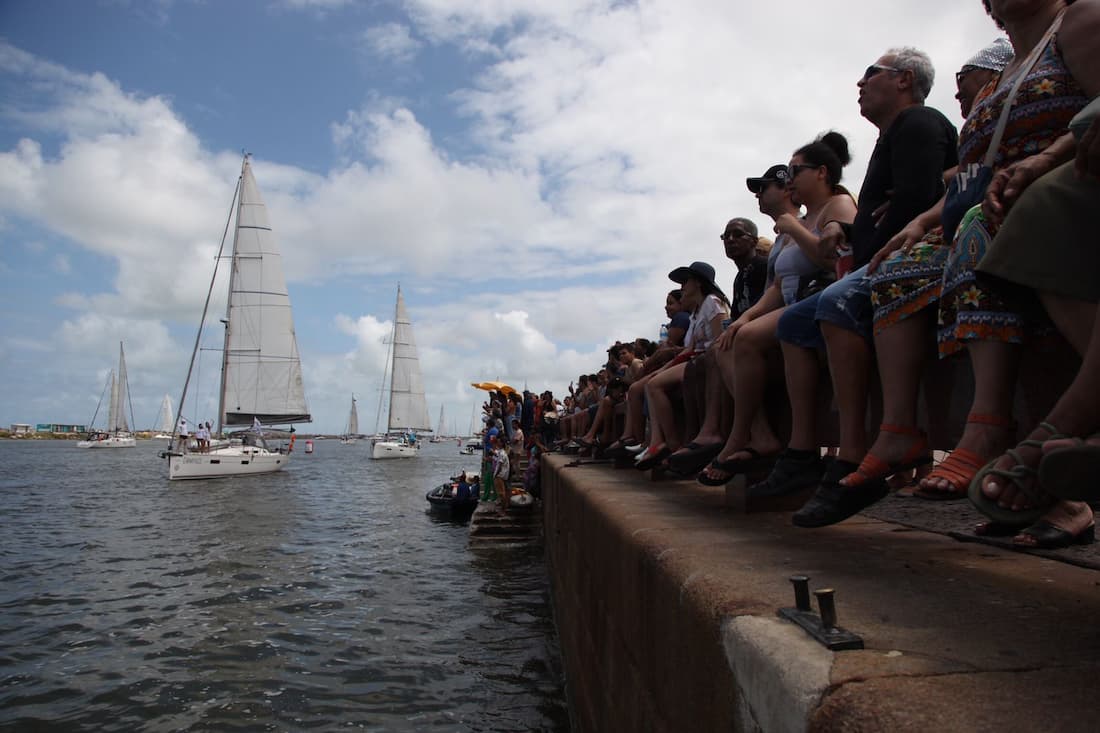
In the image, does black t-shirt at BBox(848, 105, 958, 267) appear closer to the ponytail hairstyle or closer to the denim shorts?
the denim shorts

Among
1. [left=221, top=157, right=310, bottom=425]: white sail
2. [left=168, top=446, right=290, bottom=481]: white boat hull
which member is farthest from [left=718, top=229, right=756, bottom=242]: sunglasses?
[left=221, top=157, right=310, bottom=425]: white sail

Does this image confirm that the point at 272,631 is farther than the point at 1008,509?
Yes

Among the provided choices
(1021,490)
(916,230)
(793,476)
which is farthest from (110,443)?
(1021,490)

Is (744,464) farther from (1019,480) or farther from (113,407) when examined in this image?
(113,407)

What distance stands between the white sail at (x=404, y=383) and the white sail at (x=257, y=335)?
24.9 metres

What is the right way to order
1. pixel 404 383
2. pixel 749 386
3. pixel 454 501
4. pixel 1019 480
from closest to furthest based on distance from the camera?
pixel 1019 480 < pixel 749 386 < pixel 454 501 < pixel 404 383

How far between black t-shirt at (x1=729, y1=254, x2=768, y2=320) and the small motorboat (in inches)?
659

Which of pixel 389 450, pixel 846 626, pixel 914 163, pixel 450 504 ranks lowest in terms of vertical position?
pixel 450 504

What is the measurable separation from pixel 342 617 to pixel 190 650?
80.6 inches

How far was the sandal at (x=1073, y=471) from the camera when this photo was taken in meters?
1.16

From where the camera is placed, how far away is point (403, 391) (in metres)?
73.1

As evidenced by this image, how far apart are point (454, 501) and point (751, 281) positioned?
17.5 metres

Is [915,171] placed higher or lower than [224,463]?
higher

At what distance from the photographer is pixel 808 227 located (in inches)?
145
